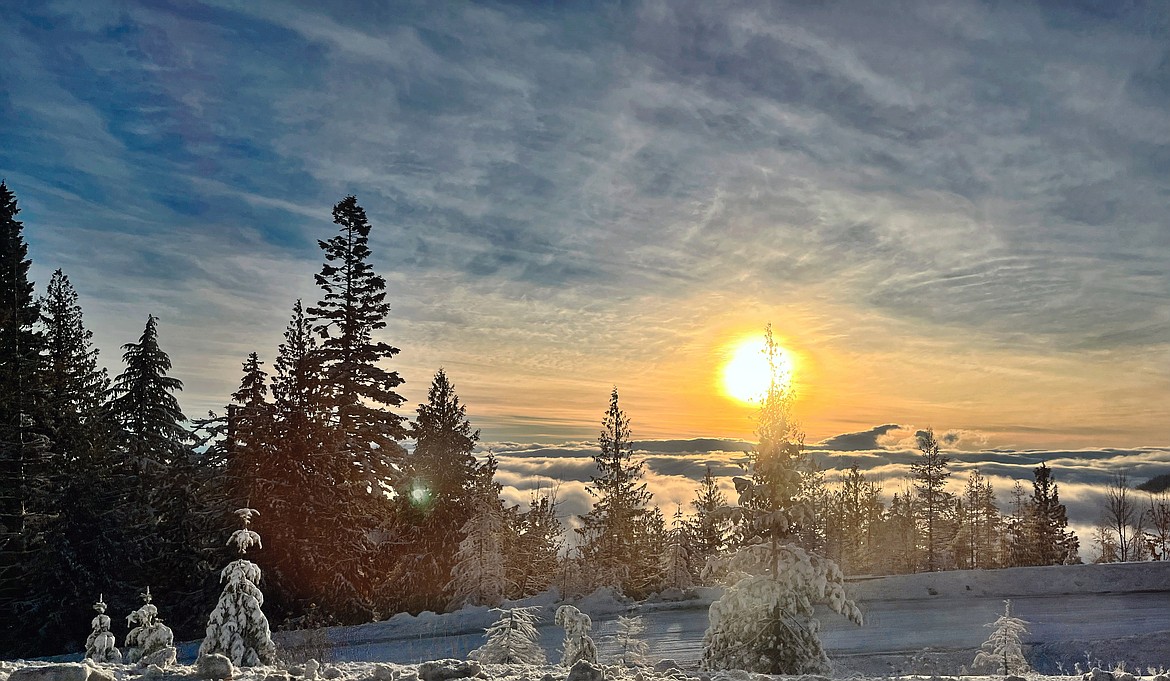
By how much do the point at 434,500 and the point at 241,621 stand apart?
58.9 feet

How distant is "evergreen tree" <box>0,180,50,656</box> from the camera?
2373 cm

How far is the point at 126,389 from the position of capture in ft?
98.8

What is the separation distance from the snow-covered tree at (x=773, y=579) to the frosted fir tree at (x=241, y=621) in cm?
756

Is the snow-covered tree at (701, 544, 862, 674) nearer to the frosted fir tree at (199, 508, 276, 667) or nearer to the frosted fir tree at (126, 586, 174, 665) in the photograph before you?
the frosted fir tree at (199, 508, 276, 667)

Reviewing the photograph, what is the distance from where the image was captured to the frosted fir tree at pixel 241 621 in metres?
12.1

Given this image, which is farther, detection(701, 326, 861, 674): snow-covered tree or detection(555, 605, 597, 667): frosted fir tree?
detection(701, 326, 861, 674): snow-covered tree

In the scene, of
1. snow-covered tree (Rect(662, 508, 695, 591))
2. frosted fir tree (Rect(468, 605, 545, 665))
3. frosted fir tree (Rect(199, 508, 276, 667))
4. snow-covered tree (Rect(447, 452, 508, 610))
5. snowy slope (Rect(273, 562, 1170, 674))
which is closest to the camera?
frosted fir tree (Rect(468, 605, 545, 665))

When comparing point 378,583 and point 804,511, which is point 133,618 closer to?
point 804,511

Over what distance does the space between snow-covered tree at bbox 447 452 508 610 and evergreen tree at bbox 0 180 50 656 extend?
13644 millimetres

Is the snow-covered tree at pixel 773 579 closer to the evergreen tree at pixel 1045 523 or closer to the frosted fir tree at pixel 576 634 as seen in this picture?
the frosted fir tree at pixel 576 634

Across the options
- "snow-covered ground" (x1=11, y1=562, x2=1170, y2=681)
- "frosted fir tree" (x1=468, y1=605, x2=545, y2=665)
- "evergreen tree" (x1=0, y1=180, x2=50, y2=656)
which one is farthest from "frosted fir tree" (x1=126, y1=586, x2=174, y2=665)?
"evergreen tree" (x1=0, y1=180, x2=50, y2=656)

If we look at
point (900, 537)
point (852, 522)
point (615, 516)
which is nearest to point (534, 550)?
point (615, 516)

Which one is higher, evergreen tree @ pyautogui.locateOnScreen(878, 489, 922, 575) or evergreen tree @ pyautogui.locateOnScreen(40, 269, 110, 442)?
evergreen tree @ pyautogui.locateOnScreen(40, 269, 110, 442)

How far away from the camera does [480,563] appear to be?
28344 mm
